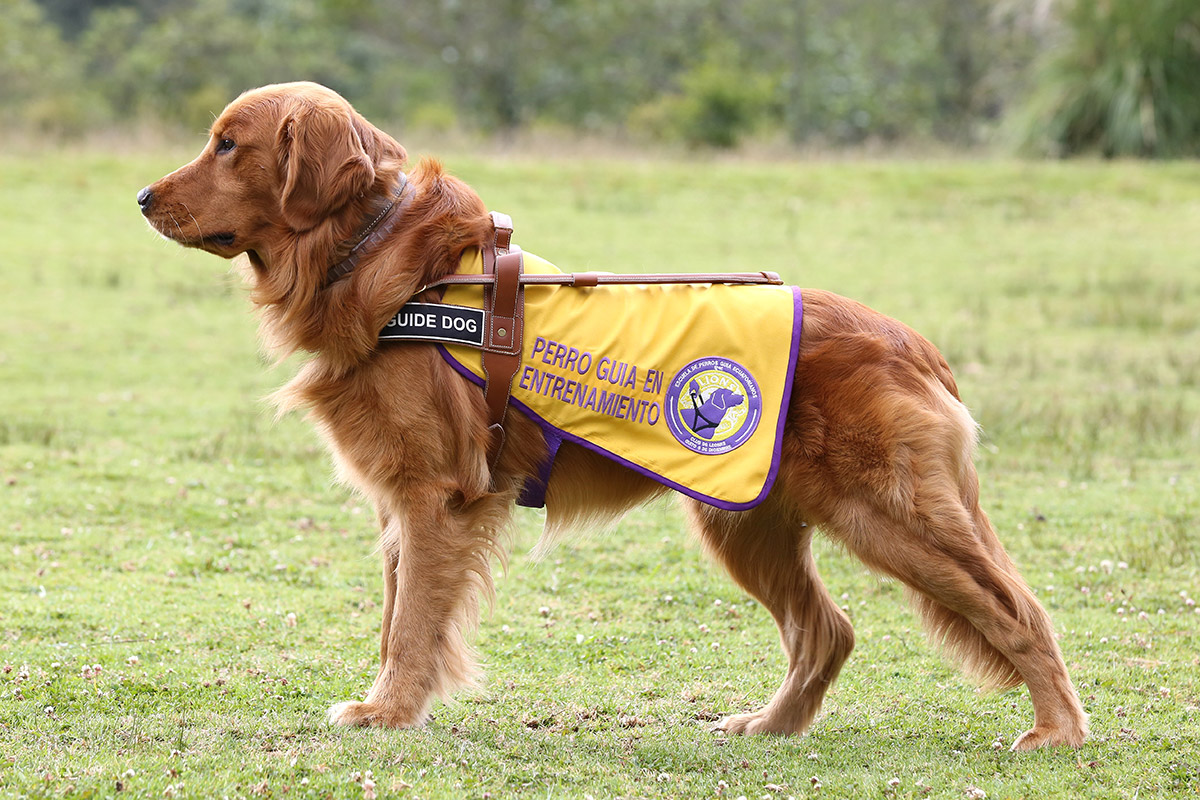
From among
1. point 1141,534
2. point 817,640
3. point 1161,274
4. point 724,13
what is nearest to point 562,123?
point 724,13

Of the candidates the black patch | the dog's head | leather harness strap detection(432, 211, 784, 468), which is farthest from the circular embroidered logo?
the dog's head

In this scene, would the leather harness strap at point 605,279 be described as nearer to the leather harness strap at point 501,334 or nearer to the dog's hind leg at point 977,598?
the leather harness strap at point 501,334

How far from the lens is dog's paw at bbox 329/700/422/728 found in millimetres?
4742

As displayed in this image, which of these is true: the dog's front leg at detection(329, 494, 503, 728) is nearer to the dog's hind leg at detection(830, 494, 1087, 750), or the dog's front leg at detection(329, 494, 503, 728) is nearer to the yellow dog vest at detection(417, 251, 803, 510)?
the yellow dog vest at detection(417, 251, 803, 510)

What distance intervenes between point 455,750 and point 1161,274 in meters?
15.5

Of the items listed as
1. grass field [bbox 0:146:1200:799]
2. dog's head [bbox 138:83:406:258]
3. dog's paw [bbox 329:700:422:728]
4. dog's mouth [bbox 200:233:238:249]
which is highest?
dog's head [bbox 138:83:406:258]

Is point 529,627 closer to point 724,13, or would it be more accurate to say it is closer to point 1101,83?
point 1101,83

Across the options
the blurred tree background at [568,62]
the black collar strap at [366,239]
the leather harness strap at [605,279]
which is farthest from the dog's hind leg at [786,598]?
the blurred tree background at [568,62]

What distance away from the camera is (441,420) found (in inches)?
187

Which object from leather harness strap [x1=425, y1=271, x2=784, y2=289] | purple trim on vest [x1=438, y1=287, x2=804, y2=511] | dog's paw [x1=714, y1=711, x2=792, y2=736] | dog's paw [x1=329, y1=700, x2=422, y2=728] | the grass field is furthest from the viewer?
dog's paw [x1=714, y1=711, x2=792, y2=736]

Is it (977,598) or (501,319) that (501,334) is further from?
(977,598)

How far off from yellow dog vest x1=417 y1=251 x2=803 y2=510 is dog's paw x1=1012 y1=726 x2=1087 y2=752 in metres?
1.50

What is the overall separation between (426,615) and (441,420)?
2.51 ft

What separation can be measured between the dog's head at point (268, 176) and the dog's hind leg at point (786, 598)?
6.69 ft
